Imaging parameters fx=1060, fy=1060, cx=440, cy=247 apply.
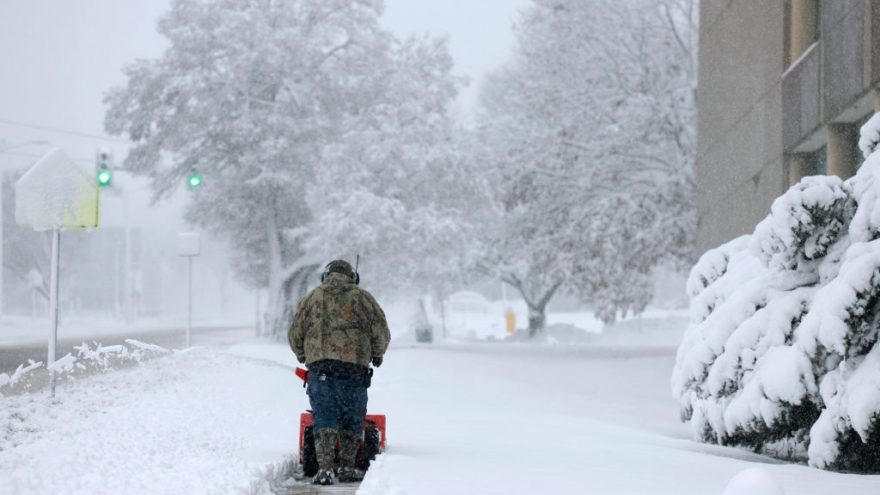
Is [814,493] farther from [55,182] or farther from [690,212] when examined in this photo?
[690,212]

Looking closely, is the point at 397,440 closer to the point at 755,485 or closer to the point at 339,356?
the point at 339,356

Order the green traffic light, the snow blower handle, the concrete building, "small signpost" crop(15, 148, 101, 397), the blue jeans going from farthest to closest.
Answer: the green traffic light → the concrete building → "small signpost" crop(15, 148, 101, 397) → the snow blower handle → the blue jeans

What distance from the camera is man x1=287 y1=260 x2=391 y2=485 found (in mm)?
8008

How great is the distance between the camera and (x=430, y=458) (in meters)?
8.18

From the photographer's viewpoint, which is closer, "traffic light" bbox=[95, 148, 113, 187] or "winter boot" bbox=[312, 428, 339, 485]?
"winter boot" bbox=[312, 428, 339, 485]

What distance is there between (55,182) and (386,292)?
29.8 metres

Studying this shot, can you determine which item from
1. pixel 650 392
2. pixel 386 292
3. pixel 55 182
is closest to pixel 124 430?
pixel 55 182

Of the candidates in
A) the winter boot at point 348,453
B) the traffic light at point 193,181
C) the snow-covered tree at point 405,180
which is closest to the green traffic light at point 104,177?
the traffic light at point 193,181

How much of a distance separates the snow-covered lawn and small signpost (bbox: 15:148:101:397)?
79.0 inches

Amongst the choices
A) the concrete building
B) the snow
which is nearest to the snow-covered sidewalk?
the snow

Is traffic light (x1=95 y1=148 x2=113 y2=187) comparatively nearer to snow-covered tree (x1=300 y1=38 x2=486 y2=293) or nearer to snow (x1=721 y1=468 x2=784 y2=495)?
snow-covered tree (x1=300 y1=38 x2=486 y2=293)

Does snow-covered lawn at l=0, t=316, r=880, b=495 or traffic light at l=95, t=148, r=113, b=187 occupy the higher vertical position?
traffic light at l=95, t=148, r=113, b=187

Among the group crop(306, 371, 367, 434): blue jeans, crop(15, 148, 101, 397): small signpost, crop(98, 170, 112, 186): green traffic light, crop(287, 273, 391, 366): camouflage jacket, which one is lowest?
crop(306, 371, 367, 434): blue jeans

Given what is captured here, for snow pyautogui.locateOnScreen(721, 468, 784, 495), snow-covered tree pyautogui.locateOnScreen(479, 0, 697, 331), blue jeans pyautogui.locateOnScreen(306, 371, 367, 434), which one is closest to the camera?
snow pyautogui.locateOnScreen(721, 468, 784, 495)
